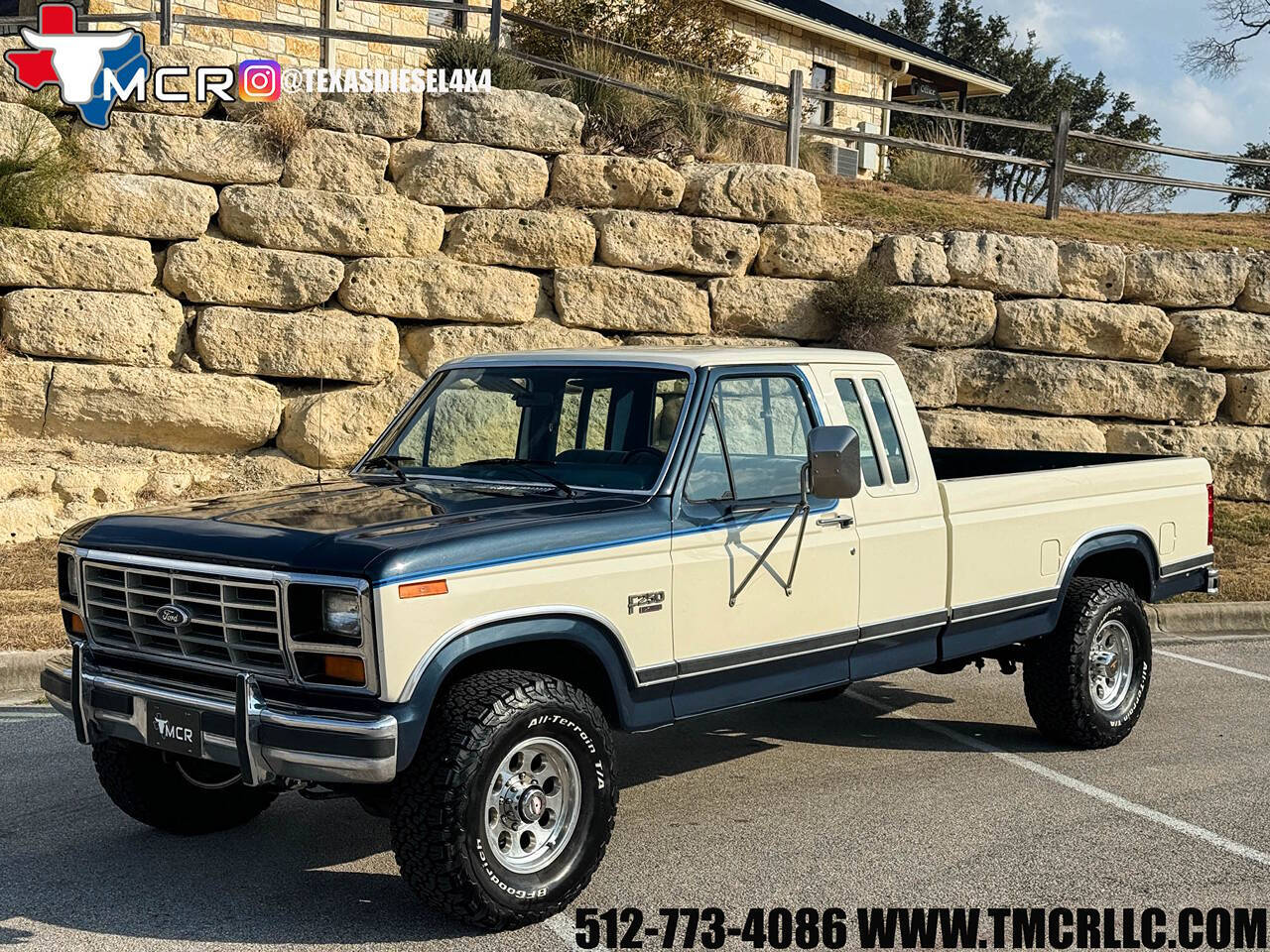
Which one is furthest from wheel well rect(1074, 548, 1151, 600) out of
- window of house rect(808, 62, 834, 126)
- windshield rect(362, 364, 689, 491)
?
window of house rect(808, 62, 834, 126)

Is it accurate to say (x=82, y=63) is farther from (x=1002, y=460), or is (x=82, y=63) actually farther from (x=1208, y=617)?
(x=1208, y=617)

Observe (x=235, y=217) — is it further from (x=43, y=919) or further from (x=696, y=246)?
(x=43, y=919)

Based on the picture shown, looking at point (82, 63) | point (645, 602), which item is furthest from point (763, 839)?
point (82, 63)

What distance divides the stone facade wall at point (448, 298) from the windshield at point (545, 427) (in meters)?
6.90

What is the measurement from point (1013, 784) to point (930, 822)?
810 mm

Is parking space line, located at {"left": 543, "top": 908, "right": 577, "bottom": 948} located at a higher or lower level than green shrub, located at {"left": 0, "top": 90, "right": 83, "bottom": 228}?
lower

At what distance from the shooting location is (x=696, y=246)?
15070 millimetres

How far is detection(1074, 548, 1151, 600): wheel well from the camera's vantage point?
25.1 ft

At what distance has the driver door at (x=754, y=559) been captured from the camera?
5402mm

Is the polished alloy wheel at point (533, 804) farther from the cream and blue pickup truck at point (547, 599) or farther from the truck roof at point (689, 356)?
the truck roof at point (689, 356)

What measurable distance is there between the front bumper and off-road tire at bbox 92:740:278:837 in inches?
31.2

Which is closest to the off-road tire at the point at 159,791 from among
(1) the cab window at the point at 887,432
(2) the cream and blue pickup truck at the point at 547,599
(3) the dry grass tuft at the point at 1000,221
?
(2) the cream and blue pickup truck at the point at 547,599

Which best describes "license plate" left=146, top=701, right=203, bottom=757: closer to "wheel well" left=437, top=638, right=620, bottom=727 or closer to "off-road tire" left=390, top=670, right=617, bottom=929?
"off-road tire" left=390, top=670, right=617, bottom=929

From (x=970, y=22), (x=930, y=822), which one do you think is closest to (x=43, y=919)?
(x=930, y=822)
